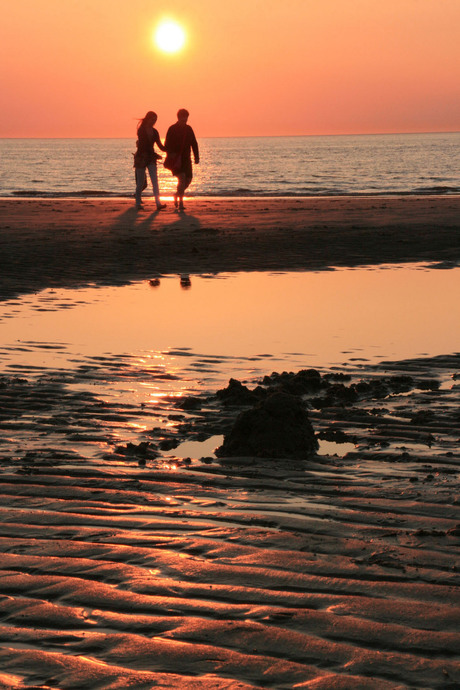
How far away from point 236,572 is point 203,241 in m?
12.6

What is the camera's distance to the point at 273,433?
5.38 m

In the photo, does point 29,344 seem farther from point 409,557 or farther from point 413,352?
point 409,557

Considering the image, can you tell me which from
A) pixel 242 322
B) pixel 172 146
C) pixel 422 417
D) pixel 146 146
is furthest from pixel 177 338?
pixel 146 146

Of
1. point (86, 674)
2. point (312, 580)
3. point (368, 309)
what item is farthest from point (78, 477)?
point (368, 309)

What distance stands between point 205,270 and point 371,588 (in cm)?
1017

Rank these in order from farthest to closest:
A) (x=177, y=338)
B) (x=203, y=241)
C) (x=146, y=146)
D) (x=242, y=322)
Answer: (x=146, y=146), (x=203, y=241), (x=242, y=322), (x=177, y=338)

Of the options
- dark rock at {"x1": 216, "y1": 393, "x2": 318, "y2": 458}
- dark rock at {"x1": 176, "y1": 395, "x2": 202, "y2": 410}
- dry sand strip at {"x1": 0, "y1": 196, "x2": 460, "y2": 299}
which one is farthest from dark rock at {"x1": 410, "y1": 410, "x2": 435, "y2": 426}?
dry sand strip at {"x1": 0, "y1": 196, "x2": 460, "y2": 299}

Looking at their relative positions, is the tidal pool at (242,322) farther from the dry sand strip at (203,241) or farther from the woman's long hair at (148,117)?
the woman's long hair at (148,117)

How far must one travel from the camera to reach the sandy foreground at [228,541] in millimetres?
3037

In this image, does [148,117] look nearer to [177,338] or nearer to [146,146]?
[146,146]

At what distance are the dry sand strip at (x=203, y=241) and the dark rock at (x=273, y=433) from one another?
6463 millimetres

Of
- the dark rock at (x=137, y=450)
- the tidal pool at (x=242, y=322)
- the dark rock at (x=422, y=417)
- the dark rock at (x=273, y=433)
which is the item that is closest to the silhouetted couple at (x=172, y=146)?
the tidal pool at (x=242, y=322)

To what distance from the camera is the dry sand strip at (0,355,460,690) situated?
2998mm

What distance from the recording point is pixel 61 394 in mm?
6738
